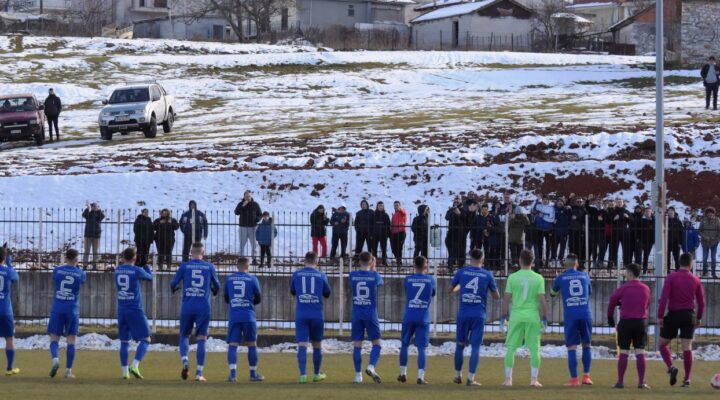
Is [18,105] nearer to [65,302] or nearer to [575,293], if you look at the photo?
[65,302]

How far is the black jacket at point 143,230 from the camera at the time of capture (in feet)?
88.0

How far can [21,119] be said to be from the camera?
42.3 m

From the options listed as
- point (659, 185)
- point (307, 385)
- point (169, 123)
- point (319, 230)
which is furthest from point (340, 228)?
point (169, 123)

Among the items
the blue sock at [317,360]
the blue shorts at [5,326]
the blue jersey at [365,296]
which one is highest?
the blue jersey at [365,296]

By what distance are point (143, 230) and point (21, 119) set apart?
1726cm

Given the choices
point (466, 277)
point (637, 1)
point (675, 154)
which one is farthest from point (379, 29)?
point (466, 277)

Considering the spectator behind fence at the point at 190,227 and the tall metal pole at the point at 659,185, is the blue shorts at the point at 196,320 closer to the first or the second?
the tall metal pole at the point at 659,185

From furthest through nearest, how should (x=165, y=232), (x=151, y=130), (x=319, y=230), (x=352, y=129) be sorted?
(x=352, y=129), (x=151, y=130), (x=319, y=230), (x=165, y=232)

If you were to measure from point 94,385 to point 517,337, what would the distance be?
235 inches

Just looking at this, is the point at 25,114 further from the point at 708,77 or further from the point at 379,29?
the point at 379,29

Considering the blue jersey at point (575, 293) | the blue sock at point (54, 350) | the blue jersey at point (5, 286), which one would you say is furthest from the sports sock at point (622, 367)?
the blue jersey at point (5, 286)

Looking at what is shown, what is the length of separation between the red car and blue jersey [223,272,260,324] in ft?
86.8

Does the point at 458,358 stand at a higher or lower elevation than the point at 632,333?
lower

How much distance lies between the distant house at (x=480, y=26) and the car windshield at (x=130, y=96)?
1707 inches
